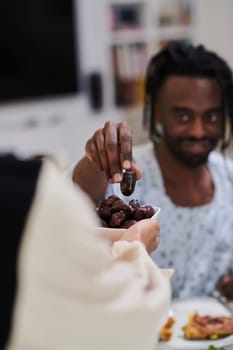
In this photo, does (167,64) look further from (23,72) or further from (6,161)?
(23,72)

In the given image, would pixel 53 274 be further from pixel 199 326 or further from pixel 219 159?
pixel 219 159

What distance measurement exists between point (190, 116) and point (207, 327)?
0.44 meters

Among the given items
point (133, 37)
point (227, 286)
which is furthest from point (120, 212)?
point (133, 37)

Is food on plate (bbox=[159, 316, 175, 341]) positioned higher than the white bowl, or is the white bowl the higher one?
the white bowl

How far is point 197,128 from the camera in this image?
123 centimetres

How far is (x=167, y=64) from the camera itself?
4.38ft

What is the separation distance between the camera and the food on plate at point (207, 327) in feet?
3.24

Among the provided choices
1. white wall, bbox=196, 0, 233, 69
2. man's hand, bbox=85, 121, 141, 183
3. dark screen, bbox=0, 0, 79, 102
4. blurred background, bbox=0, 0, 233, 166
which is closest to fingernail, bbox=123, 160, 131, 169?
man's hand, bbox=85, 121, 141, 183

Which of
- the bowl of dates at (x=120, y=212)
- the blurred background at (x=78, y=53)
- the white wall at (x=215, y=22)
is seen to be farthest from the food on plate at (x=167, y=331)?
the white wall at (x=215, y=22)

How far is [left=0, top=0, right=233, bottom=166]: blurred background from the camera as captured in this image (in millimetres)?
3088

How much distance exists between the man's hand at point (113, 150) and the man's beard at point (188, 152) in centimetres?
49

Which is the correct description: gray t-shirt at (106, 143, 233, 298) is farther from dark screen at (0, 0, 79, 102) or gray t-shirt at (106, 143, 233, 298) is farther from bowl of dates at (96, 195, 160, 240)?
dark screen at (0, 0, 79, 102)

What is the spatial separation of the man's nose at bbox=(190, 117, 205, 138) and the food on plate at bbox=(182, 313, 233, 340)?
356 mm

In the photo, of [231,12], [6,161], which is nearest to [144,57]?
[231,12]
